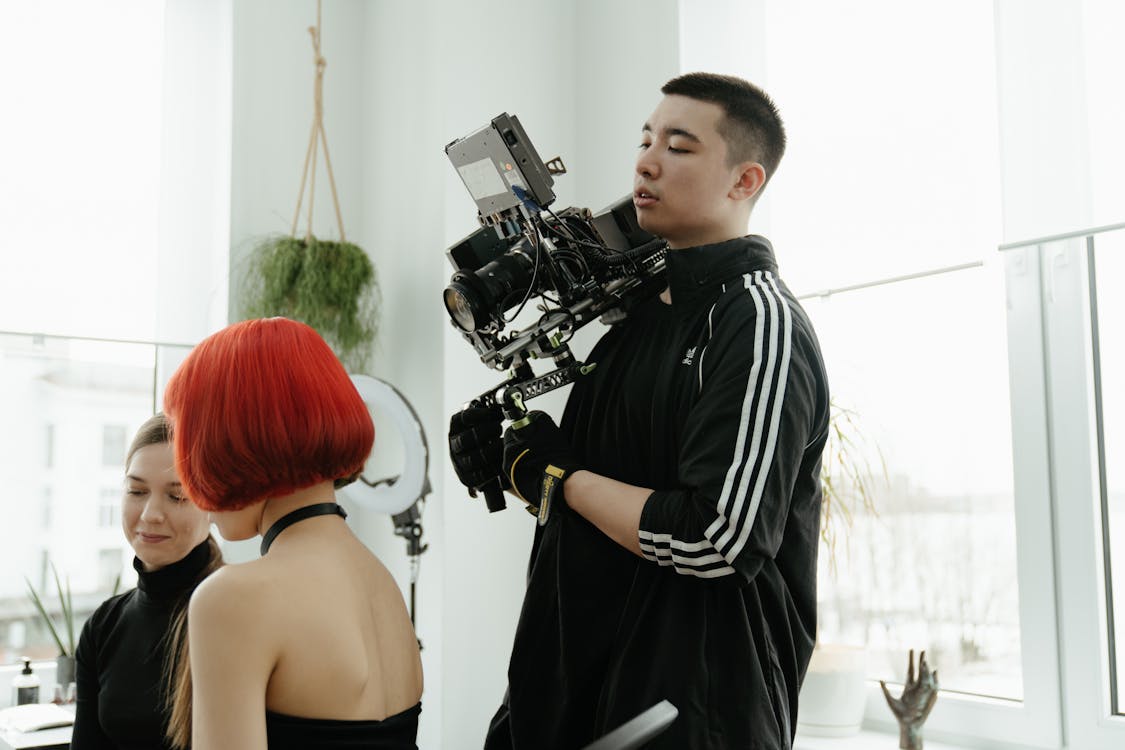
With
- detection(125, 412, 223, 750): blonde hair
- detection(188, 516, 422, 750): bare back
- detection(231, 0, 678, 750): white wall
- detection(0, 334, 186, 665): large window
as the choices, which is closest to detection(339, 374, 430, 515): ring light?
detection(231, 0, 678, 750): white wall

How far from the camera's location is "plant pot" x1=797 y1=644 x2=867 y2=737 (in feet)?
6.91

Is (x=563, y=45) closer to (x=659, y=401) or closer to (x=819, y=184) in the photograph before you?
(x=819, y=184)

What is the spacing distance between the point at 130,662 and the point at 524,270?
0.92 meters

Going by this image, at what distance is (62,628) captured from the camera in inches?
103

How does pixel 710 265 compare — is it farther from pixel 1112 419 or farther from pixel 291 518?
pixel 1112 419

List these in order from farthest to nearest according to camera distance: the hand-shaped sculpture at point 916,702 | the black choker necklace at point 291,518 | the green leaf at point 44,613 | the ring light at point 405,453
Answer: the green leaf at point 44,613 < the ring light at point 405,453 < the hand-shaped sculpture at point 916,702 < the black choker necklace at point 291,518

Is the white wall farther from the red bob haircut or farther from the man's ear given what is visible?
the red bob haircut

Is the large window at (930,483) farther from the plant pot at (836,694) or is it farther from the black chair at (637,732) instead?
the black chair at (637,732)

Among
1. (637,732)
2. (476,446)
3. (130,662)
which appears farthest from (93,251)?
(637,732)

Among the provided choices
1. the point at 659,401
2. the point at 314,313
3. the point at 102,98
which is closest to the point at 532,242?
the point at 659,401

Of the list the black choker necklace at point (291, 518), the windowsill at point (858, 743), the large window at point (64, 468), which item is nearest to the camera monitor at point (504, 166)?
the black choker necklace at point (291, 518)

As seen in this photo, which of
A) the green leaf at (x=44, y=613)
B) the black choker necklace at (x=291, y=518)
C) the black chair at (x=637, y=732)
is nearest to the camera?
the black chair at (x=637, y=732)

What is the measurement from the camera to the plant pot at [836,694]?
211 cm

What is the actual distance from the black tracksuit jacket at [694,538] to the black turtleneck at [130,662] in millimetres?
572
